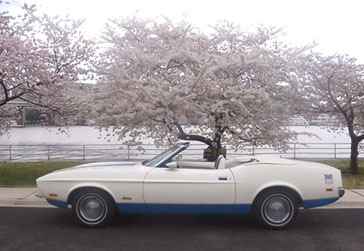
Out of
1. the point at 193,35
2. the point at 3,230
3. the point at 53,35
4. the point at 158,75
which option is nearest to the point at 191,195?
the point at 3,230

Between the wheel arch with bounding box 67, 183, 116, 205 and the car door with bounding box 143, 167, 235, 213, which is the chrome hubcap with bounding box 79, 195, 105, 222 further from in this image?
the car door with bounding box 143, 167, 235, 213

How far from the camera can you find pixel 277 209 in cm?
604

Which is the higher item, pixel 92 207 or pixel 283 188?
pixel 283 188

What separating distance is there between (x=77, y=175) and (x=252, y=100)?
566 cm

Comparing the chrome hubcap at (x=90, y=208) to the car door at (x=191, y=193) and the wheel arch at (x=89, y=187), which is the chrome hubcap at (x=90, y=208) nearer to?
the wheel arch at (x=89, y=187)

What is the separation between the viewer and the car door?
5.95m

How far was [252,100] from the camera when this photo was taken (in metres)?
10.5

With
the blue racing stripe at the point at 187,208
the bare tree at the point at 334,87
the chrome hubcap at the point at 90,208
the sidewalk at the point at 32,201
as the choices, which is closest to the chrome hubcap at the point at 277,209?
the blue racing stripe at the point at 187,208

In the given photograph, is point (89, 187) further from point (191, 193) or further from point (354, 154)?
point (354, 154)

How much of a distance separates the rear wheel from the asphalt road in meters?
0.14

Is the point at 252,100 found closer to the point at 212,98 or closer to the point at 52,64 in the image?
the point at 212,98

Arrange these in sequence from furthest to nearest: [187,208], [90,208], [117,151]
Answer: [117,151], [90,208], [187,208]

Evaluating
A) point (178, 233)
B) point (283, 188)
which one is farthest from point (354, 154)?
point (178, 233)

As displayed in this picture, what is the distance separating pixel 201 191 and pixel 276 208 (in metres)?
1.14
